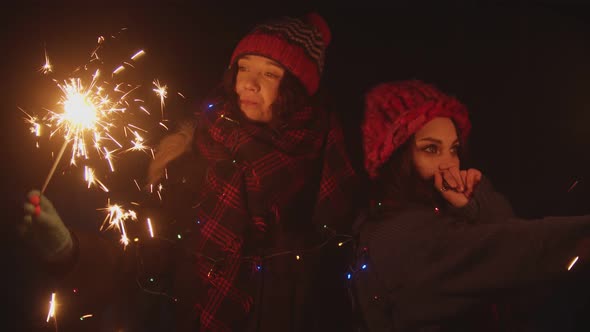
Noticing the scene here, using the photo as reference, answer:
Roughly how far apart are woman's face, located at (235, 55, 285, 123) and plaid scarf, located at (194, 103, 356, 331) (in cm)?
7

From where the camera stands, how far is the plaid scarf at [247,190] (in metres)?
1.88

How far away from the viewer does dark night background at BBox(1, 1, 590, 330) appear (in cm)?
237

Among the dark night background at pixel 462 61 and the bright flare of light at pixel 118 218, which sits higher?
the dark night background at pixel 462 61

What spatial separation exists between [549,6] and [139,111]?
8.22ft

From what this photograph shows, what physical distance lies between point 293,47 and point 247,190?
0.74 meters

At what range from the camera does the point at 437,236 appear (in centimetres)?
184

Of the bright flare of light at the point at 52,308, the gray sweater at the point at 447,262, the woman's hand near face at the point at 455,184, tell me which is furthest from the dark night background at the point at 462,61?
the bright flare of light at the point at 52,308

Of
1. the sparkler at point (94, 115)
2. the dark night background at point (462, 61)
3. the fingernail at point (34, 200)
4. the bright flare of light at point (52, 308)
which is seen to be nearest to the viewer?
the fingernail at point (34, 200)

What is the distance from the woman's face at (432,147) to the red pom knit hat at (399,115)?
47mm

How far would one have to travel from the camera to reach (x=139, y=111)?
2.12 m

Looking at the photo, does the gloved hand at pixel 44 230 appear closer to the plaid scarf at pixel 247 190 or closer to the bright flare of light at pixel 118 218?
the bright flare of light at pixel 118 218

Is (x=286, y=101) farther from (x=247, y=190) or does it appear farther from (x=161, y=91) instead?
(x=161, y=91)

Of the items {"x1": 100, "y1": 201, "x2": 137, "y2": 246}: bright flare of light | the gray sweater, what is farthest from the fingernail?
the gray sweater

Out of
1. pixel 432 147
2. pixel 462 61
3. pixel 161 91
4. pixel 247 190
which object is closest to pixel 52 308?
pixel 247 190
